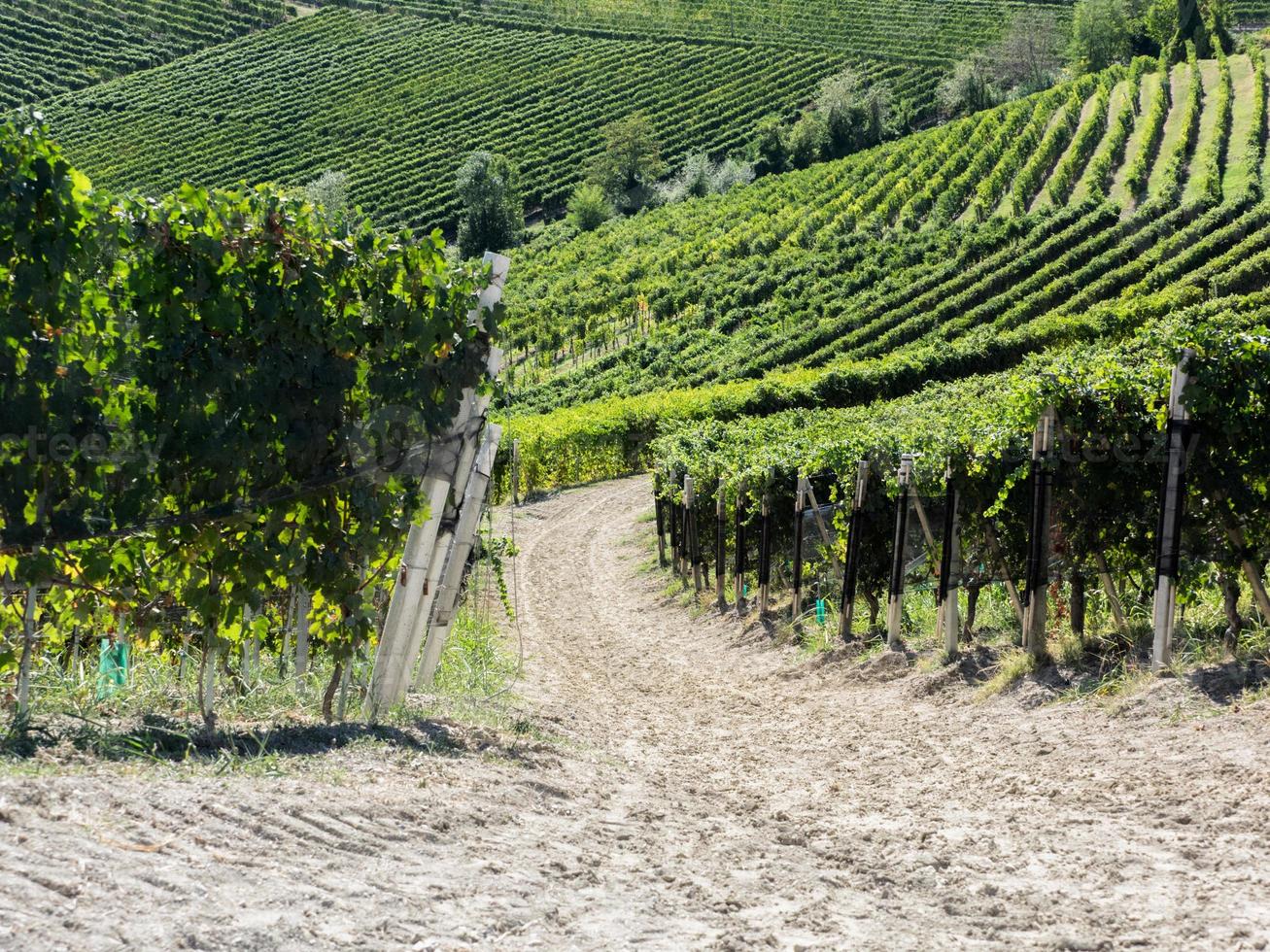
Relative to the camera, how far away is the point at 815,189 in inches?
3113

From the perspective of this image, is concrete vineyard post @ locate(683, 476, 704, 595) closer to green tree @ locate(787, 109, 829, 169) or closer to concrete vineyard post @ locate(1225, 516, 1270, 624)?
concrete vineyard post @ locate(1225, 516, 1270, 624)

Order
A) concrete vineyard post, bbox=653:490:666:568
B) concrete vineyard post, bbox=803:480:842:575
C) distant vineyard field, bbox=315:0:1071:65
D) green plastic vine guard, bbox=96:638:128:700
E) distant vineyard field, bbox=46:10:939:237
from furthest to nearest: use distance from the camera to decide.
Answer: distant vineyard field, bbox=315:0:1071:65
distant vineyard field, bbox=46:10:939:237
concrete vineyard post, bbox=653:490:666:568
concrete vineyard post, bbox=803:480:842:575
green plastic vine guard, bbox=96:638:128:700

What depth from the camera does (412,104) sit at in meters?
105

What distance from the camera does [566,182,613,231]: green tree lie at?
286 feet

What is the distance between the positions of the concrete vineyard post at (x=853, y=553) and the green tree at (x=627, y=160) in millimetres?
82278

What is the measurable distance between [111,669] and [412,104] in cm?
10414

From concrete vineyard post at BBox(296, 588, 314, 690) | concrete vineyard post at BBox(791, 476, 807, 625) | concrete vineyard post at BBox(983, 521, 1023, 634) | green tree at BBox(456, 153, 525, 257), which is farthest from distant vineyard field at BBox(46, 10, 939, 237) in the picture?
concrete vineyard post at BBox(296, 588, 314, 690)

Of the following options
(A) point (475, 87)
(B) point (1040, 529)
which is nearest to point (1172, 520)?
(B) point (1040, 529)

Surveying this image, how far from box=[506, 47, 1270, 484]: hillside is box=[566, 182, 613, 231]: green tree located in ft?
11.4

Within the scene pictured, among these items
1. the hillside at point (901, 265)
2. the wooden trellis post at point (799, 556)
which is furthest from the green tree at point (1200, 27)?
the wooden trellis post at point (799, 556)

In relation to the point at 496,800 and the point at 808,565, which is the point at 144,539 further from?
the point at 808,565

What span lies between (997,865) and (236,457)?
364 centimetres

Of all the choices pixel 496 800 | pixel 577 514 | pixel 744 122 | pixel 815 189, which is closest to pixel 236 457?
pixel 496 800

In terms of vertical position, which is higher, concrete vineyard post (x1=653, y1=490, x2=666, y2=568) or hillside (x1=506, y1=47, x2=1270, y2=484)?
hillside (x1=506, y1=47, x2=1270, y2=484)
